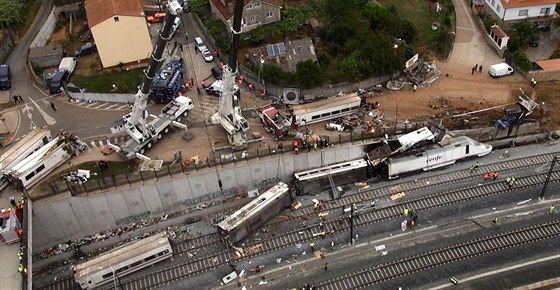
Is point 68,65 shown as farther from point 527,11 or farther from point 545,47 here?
point 545,47

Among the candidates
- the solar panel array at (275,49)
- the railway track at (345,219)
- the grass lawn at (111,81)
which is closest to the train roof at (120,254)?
the railway track at (345,219)

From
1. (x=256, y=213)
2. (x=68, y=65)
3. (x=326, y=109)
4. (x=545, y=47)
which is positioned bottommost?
(x=256, y=213)

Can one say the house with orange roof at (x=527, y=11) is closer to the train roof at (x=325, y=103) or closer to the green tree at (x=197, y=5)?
the train roof at (x=325, y=103)

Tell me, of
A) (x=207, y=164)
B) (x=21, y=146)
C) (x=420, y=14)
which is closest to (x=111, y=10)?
(x=21, y=146)

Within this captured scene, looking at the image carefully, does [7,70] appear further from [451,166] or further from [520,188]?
[520,188]

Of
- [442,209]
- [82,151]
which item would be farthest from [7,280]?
[442,209]

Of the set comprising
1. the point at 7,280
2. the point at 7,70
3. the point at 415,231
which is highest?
the point at 7,70

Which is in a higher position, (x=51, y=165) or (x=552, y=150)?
(x=51, y=165)

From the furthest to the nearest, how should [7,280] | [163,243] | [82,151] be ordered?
[82,151] → [163,243] → [7,280]
